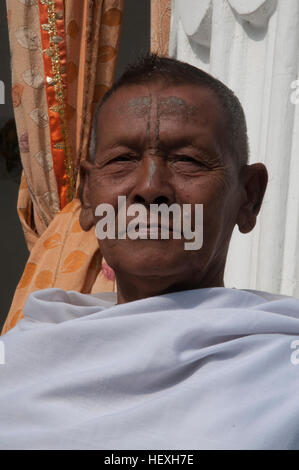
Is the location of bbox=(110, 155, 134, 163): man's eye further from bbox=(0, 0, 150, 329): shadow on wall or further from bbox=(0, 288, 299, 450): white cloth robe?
bbox=(0, 0, 150, 329): shadow on wall

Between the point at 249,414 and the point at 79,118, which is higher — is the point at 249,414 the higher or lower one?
the lower one

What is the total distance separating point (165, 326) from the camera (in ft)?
3.27

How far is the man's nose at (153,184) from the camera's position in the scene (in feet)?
3.34

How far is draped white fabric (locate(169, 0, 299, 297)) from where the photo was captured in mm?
1653

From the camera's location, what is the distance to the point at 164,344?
0.96m

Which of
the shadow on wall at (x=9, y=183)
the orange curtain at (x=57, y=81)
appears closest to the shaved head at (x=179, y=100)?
the orange curtain at (x=57, y=81)

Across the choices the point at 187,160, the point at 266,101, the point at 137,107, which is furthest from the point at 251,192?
the point at 266,101

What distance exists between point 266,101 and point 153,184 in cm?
91

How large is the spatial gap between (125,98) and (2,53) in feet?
8.39

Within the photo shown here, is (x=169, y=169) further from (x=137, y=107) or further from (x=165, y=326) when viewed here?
(x=165, y=326)
